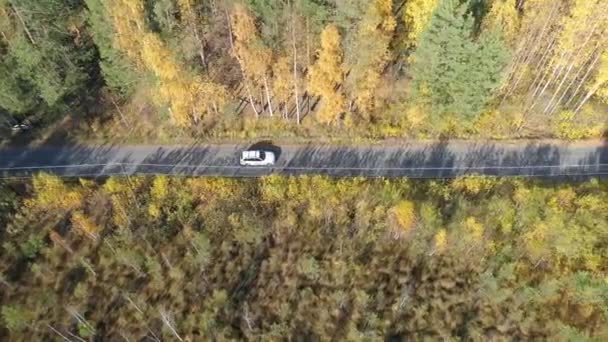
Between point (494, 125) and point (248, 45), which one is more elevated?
point (248, 45)

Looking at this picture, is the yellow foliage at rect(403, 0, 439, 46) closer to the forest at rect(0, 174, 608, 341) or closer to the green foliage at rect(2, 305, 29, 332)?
the forest at rect(0, 174, 608, 341)

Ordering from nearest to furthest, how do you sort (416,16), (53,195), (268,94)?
1. (53,195)
2. (416,16)
3. (268,94)

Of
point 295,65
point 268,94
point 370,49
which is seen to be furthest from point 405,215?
point 268,94

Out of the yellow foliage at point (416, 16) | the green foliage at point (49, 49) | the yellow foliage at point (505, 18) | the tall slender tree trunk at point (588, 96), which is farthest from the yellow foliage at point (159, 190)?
the tall slender tree trunk at point (588, 96)

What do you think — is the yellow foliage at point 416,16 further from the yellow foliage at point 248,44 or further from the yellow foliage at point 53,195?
the yellow foliage at point 53,195

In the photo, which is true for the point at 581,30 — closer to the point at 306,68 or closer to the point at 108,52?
the point at 306,68

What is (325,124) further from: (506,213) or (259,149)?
(506,213)
